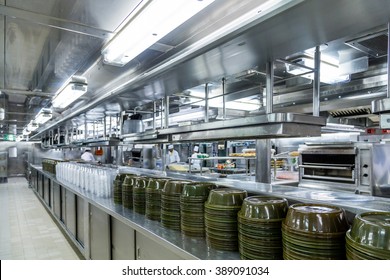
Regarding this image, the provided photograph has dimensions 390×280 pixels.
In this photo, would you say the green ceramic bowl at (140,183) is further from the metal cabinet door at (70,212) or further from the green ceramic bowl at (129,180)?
the metal cabinet door at (70,212)

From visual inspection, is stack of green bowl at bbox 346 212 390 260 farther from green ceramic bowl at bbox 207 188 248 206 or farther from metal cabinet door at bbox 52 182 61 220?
metal cabinet door at bbox 52 182 61 220

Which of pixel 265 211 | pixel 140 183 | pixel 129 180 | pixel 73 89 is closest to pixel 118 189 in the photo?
pixel 129 180

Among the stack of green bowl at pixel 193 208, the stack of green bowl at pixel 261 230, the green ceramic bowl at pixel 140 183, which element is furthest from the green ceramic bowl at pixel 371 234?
the green ceramic bowl at pixel 140 183

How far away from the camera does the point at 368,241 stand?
92cm

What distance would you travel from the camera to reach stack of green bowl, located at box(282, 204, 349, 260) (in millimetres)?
1067

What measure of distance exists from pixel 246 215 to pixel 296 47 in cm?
118

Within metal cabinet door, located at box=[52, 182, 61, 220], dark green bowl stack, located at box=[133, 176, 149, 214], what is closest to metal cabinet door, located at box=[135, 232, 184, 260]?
dark green bowl stack, located at box=[133, 176, 149, 214]

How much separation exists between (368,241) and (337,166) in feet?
10.6

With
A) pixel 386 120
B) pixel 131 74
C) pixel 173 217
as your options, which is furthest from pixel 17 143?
pixel 386 120

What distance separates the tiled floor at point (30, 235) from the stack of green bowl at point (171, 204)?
243 centimetres

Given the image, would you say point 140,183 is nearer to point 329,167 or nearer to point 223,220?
point 223,220

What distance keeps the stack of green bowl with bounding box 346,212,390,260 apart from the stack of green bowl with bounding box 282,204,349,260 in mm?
67

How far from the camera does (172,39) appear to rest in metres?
2.33
